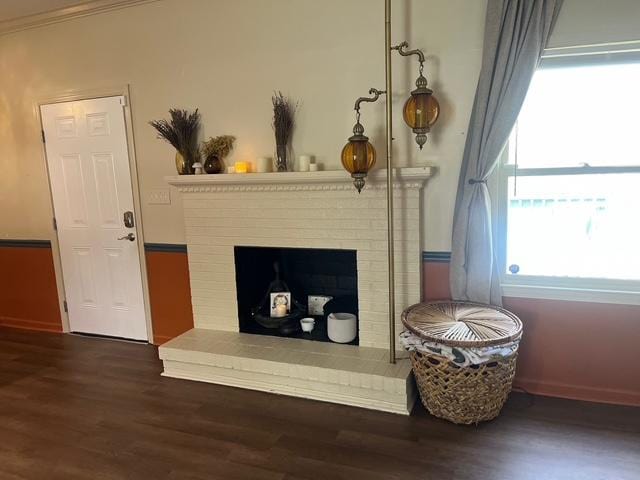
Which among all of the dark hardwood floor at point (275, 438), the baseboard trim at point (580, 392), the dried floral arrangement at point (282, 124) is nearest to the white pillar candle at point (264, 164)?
the dried floral arrangement at point (282, 124)

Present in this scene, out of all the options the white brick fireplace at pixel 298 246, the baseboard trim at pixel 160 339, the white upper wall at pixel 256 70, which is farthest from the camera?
the baseboard trim at pixel 160 339

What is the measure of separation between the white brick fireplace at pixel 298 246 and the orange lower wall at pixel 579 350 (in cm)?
47

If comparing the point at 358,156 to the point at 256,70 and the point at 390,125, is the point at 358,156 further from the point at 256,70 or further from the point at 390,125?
the point at 256,70

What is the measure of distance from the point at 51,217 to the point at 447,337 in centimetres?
338

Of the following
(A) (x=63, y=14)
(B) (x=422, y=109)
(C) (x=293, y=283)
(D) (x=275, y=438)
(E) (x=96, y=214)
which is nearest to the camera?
(D) (x=275, y=438)

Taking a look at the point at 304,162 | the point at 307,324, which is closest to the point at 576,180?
the point at 304,162

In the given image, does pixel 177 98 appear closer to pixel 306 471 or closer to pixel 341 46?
pixel 341 46

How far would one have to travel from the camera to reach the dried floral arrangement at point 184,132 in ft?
10.1

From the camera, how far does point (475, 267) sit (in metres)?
2.54

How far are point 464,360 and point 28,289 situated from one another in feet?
12.5

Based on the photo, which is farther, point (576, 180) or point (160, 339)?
point (160, 339)

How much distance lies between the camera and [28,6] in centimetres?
328

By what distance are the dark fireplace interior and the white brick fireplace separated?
100 mm

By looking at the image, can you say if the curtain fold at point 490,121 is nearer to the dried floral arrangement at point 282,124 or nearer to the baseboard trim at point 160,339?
the dried floral arrangement at point 282,124
